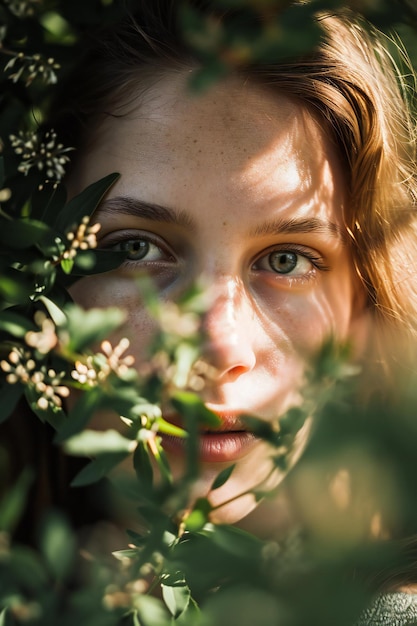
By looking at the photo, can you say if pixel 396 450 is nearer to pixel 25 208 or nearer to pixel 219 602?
pixel 219 602

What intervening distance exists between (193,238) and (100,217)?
0.17 metres

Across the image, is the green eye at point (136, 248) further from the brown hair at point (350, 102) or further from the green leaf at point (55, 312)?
the green leaf at point (55, 312)

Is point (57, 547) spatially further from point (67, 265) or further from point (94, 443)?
point (67, 265)

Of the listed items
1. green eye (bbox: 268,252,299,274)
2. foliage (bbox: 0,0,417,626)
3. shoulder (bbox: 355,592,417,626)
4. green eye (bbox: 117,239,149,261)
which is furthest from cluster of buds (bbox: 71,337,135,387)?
shoulder (bbox: 355,592,417,626)

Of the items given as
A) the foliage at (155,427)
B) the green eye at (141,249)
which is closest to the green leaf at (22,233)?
the foliage at (155,427)

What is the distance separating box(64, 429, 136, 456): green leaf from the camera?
0.68 meters

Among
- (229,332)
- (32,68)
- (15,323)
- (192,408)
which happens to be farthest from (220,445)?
(32,68)

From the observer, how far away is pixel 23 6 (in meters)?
1.13

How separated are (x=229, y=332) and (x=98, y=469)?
1.30 feet

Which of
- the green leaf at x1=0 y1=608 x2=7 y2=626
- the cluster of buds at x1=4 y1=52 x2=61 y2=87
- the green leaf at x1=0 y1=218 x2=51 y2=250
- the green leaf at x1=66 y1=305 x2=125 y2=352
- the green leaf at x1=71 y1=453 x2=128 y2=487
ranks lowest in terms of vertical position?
the green leaf at x1=0 y1=608 x2=7 y2=626

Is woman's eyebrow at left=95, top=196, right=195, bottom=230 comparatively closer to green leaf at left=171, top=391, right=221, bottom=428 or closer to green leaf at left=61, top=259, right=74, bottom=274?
green leaf at left=61, top=259, right=74, bottom=274

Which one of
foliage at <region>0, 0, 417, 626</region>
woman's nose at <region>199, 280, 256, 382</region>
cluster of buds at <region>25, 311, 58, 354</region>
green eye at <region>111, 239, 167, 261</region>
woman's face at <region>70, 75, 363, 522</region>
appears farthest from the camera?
green eye at <region>111, 239, 167, 261</region>

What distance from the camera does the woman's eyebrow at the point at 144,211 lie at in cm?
123

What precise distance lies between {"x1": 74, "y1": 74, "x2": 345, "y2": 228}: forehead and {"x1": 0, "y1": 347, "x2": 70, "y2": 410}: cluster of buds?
38cm
